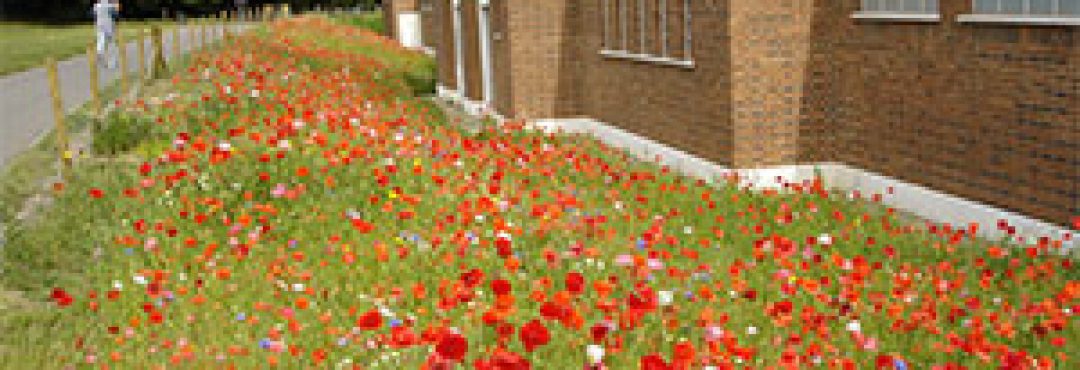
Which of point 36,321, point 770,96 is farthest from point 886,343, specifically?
point 770,96

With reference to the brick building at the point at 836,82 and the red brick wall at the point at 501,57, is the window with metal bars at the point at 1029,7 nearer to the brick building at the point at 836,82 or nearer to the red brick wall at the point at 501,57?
the brick building at the point at 836,82

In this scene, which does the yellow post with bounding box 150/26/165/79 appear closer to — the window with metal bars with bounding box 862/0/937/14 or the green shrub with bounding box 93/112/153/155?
the green shrub with bounding box 93/112/153/155

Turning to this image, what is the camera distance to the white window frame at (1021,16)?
8079 mm

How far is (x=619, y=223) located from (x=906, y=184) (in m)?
3.23

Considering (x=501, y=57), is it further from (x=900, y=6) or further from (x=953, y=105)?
(x=953, y=105)

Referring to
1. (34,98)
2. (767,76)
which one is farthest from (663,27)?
(34,98)

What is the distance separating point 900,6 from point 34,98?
13827 mm

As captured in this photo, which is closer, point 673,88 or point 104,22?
point 673,88

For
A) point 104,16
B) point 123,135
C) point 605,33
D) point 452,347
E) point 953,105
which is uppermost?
point 104,16

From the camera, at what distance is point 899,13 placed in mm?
10000

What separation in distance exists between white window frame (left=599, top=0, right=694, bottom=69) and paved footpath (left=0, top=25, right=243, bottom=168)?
258 inches

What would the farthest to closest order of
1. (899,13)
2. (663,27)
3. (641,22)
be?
(641,22) < (663,27) < (899,13)

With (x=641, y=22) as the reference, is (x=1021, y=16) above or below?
below

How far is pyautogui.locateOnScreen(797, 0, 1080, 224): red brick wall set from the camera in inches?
329
